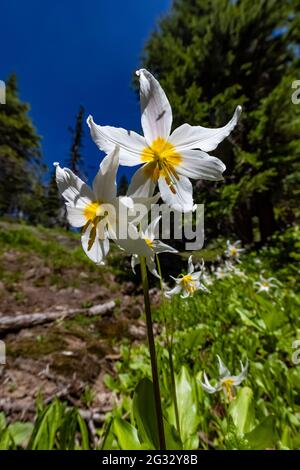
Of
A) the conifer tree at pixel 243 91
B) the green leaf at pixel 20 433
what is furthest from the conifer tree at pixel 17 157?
the green leaf at pixel 20 433

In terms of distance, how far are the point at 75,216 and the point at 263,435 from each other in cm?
111

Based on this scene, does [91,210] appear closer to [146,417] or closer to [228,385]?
[146,417]

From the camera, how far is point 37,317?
3.47m

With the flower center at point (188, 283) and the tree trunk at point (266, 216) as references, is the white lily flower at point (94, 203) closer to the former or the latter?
the flower center at point (188, 283)

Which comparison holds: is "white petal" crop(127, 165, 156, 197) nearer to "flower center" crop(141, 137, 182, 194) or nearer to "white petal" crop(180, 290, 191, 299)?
"flower center" crop(141, 137, 182, 194)

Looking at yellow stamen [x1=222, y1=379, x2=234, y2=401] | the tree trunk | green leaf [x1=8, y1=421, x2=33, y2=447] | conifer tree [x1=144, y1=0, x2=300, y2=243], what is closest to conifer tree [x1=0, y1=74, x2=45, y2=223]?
conifer tree [x1=144, y1=0, x2=300, y2=243]

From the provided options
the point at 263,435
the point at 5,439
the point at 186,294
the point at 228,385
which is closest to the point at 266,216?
the point at 228,385

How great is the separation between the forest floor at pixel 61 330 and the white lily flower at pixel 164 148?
6.10 ft

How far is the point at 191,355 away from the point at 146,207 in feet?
6.91

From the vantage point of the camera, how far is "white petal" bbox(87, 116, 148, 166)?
1.80ft

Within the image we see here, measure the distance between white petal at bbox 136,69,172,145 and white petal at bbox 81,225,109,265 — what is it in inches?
10.4

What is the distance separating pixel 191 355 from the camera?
2.28m

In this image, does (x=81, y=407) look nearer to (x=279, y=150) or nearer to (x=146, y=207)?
(x=146, y=207)

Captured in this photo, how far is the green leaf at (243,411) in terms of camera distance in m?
1.24
